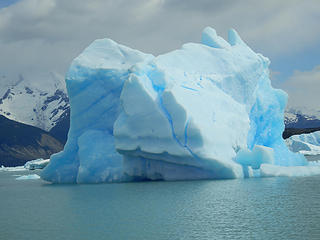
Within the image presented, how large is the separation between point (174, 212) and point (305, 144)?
4652 centimetres

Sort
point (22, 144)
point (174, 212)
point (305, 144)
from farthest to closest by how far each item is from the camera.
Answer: point (22, 144) → point (305, 144) → point (174, 212)

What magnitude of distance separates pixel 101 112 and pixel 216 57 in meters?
5.46

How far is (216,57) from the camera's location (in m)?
21.2

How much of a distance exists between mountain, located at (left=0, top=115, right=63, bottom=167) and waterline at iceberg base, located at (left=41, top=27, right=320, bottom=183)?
10156cm

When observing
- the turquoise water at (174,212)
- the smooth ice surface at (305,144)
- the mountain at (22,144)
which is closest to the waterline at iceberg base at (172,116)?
the turquoise water at (174,212)

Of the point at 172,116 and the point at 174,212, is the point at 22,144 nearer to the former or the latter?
the point at 172,116

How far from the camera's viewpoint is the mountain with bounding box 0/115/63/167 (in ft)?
411

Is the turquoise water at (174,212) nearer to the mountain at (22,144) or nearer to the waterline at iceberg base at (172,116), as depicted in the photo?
the waterline at iceberg base at (172,116)

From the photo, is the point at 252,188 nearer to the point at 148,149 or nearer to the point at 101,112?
the point at 148,149

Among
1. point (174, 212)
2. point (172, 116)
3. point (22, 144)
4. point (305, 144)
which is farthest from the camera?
point (22, 144)

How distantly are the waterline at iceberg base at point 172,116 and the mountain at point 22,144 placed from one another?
101556 millimetres

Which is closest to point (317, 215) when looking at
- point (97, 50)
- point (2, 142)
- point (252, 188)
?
point (252, 188)

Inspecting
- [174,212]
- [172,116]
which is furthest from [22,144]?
[174,212]

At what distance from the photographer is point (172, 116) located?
17531mm
